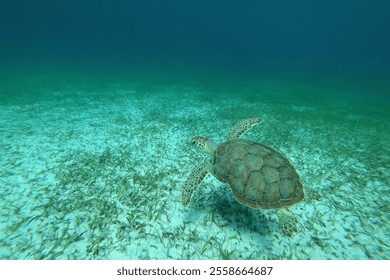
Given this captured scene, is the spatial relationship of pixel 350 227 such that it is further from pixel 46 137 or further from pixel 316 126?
pixel 46 137

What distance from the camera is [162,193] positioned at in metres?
7.08

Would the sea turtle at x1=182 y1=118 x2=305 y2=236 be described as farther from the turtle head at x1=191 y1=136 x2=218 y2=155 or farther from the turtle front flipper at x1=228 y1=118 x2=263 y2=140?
the turtle front flipper at x1=228 y1=118 x2=263 y2=140

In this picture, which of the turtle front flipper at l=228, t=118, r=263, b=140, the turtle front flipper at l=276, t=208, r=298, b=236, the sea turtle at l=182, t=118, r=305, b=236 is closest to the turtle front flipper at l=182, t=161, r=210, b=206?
the sea turtle at l=182, t=118, r=305, b=236

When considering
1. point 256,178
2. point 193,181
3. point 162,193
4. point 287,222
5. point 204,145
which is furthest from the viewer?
point 162,193

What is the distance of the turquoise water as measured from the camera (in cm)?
522

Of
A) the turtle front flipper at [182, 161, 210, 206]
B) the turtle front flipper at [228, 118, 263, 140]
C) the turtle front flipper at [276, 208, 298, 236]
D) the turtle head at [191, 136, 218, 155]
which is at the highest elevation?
the turtle front flipper at [228, 118, 263, 140]

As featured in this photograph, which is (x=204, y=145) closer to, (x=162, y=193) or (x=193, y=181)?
(x=193, y=181)

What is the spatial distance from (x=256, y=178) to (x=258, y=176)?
8cm

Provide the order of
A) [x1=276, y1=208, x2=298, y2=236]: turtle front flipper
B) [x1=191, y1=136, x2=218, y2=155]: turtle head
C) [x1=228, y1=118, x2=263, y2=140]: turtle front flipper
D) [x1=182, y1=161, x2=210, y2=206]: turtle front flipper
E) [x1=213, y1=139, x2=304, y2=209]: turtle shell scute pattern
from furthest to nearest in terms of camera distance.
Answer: [x1=228, y1=118, x2=263, y2=140]: turtle front flipper, [x1=191, y1=136, x2=218, y2=155]: turtle head, [x1=182, y1=161, x2=210, y2=206]: turtle front flipper, [x1=276, y1=208, x2=298, y2=236]: turtle front flipper, [x1=213, y1=139, x2=304, y2=209]: turtle shell scute pattern

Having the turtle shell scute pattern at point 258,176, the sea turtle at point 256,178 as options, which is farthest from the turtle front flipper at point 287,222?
the turtle shell scute pattern at point 258,176

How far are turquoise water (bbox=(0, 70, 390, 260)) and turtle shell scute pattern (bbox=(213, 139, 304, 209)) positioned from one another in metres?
1.49

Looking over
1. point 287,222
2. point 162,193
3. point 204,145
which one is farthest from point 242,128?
point 162,193
